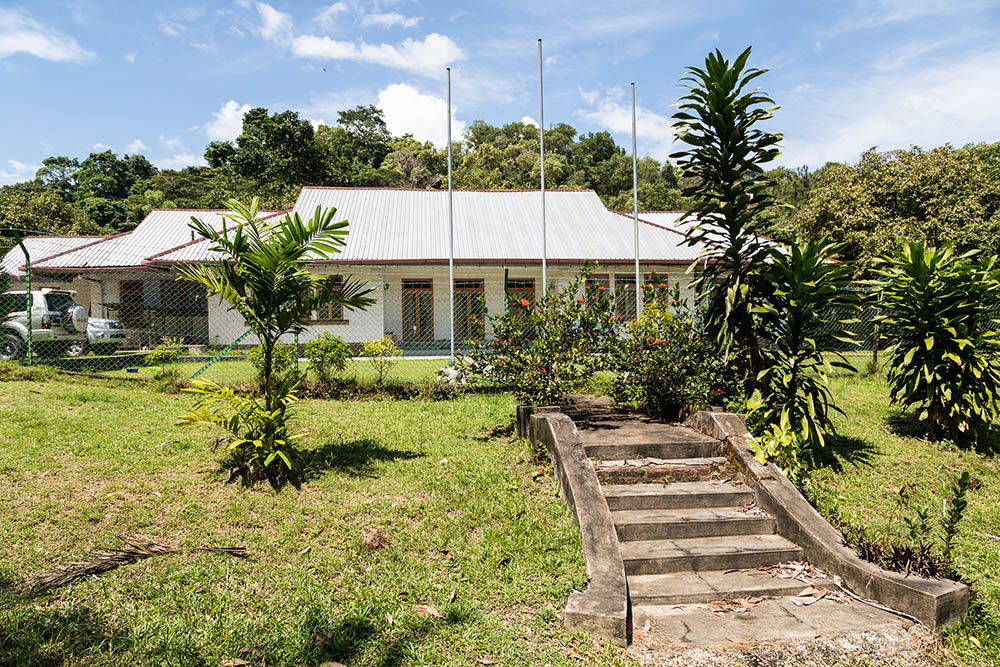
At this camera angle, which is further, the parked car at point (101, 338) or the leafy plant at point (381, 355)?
the parked car at point (101, 338)

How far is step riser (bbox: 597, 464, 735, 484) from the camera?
17.3ft

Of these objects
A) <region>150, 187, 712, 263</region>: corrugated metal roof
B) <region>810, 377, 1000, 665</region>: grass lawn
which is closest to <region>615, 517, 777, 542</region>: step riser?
<region>810, 377, 1000, 665</region>: grass lawn

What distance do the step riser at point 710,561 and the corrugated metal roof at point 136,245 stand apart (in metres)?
16.6

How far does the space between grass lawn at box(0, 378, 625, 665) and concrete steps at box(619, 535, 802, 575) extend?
18.5 inches

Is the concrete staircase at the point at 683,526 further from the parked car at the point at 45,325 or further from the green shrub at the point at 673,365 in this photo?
the parked car at the point at 45,325

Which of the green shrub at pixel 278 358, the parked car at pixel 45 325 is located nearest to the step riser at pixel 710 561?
the green shrub at pixel 278 358

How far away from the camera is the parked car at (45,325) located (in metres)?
10.2

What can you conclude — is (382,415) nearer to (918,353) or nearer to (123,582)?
(123,582)

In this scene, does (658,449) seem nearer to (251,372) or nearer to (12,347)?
(251,372)

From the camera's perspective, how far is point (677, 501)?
4992 millimetres

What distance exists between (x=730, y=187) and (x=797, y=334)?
1.62 metres

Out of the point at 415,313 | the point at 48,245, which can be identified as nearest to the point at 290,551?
the point at 415,313

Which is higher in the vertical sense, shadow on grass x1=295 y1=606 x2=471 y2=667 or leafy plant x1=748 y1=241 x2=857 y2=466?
leafy plant x1=748 y1=241 x2=857 y2=466

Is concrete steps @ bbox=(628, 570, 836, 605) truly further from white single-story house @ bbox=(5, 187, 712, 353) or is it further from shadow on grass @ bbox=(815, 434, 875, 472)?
white single-story house @ bbox=(5, 187, 712, 353)
